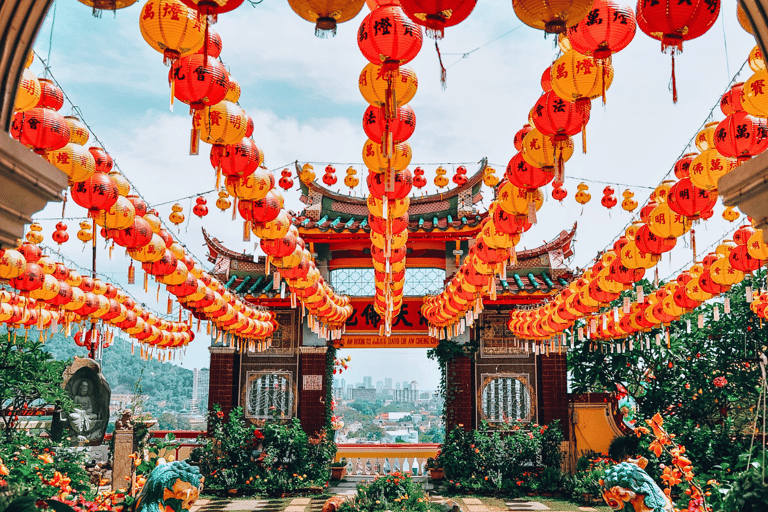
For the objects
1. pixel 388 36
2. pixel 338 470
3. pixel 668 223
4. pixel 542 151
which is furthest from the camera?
pixel 338 470

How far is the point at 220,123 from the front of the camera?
170 inches

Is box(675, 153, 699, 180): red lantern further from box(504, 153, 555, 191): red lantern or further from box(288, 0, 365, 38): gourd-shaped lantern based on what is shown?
box(288, 0, 365, 38): gourd-shaped lantern

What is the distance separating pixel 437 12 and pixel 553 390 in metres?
12.9

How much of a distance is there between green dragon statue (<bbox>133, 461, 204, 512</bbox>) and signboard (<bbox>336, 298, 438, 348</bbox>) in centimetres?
1048

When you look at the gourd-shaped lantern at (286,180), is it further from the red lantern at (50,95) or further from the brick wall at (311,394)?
the red lantern at (50,95)

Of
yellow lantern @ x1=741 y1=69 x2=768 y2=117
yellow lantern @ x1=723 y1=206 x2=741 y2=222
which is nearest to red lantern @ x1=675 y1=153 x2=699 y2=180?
yellow lantern @ x1=741 y1=69 x2=768 y2=117

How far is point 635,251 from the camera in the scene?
6664mm

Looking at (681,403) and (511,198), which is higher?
(511,198)

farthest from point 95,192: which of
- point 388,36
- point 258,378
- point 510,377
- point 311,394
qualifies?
point 510,377

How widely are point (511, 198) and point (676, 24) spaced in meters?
2.54

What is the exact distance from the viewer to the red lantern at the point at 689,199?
5.08 m

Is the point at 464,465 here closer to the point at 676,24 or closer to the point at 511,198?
the point at 511,198

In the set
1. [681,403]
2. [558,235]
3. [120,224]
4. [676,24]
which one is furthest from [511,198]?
[681,403]

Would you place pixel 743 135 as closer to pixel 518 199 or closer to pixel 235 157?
pixel 518 199
